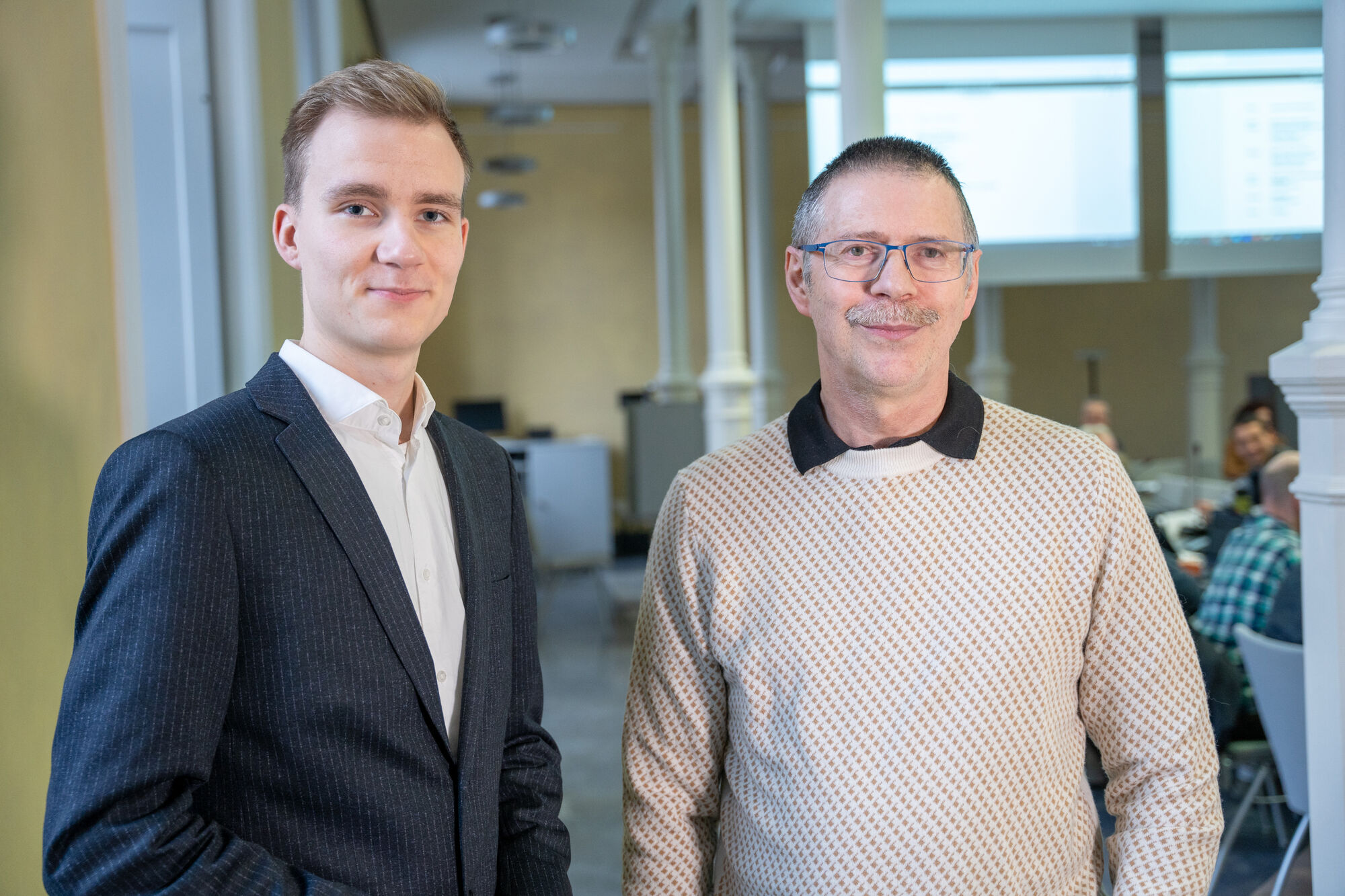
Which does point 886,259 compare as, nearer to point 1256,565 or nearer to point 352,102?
point 352,102

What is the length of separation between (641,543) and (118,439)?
10.3m

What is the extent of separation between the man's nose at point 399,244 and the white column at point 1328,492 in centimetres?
140

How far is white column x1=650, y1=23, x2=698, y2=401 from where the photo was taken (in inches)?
327

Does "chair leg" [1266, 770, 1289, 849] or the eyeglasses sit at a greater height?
the eyeglasses

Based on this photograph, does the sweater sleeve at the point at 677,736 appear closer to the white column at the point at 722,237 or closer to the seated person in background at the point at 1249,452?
the seated person in background at the point at 1249,452

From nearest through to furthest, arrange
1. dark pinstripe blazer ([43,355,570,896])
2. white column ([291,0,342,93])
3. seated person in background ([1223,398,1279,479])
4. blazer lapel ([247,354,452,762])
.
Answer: dark pinstripe blazer ([43,355,570,896])
blazer lapel ([247,354,452,762])
seated person in background ([1223,398,1279,479])
white column ([291,0,342,93])

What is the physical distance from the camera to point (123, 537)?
0.92m

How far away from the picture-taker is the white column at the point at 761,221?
904 centimetres

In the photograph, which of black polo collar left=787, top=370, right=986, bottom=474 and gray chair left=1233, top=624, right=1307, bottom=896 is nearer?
black polo collar left=787, top=370, right=986, bottom=474

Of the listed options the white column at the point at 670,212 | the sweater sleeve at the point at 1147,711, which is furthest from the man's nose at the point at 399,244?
the white column at the point at 670,212

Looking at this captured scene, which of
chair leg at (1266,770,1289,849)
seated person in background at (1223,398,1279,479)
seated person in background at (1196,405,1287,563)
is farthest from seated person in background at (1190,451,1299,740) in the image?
seated person in background at (1223,398,1279,479)

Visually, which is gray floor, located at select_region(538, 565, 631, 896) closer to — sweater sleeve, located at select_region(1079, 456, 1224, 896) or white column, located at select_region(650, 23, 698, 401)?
white column, located at select_region(650, 23, 698, 401)

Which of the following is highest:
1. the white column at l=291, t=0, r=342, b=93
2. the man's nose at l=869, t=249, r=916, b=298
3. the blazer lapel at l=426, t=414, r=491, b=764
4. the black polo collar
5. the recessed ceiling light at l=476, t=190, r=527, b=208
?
the white column at l=291, t=0, r=342, b=93

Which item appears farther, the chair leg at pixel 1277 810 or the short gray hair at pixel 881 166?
the chair leg at pixel 1277 810
